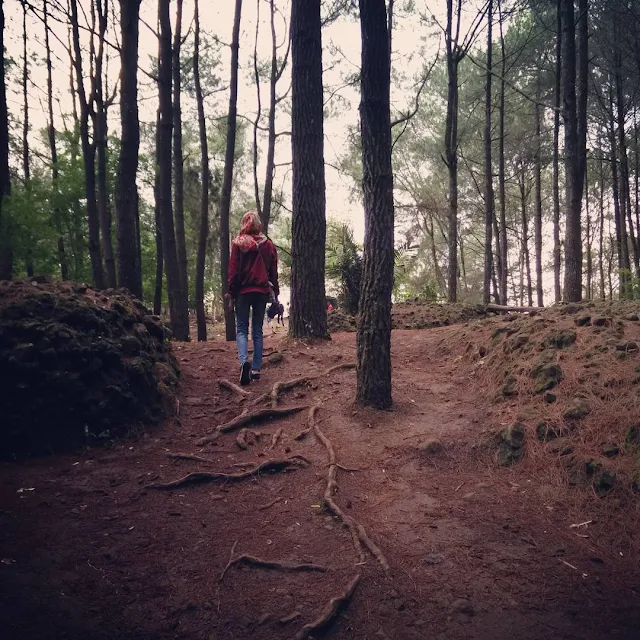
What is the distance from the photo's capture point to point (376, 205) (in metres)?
4.97

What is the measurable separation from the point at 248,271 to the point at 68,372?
Result: 2536 mm

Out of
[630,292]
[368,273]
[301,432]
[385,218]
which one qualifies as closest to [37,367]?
[301,432]

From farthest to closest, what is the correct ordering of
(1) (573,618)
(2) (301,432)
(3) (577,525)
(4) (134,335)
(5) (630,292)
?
(5) (630,292) → (4) (134,335) → (2) (301,432) → (3) (577,525) → (1) (573,618)

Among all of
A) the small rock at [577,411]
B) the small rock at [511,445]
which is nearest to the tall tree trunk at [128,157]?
the small rock at [511,445]

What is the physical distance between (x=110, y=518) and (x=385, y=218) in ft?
12.4

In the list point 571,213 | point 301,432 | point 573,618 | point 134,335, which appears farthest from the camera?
Result: point 571,213

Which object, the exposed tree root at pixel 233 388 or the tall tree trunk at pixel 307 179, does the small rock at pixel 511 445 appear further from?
the tall tree trunk at pixel 307 179

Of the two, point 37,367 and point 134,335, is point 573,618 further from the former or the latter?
point 134,335

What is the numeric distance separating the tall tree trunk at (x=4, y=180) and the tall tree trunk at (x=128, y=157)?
6.85 ft

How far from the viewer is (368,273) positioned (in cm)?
500

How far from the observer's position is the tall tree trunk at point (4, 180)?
833 cm

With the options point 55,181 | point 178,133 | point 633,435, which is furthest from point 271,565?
point 55,181

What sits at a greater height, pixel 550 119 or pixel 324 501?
pixel 550 119

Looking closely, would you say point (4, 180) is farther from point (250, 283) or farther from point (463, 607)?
point (463, 607)
